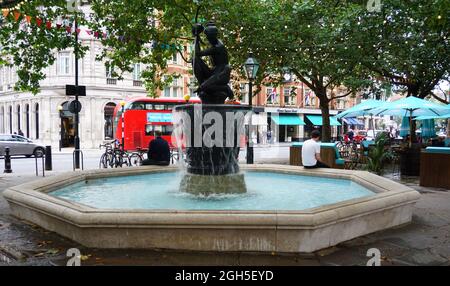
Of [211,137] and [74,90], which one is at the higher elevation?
[74,90]

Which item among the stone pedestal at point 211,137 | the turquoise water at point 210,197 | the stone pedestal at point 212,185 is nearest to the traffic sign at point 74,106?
the turquoise water at point 210,197

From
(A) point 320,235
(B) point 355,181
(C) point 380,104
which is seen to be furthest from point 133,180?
(C) point 380,104

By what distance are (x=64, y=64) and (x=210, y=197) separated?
35.6m

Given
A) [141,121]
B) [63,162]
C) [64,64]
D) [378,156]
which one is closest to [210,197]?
[378,156]

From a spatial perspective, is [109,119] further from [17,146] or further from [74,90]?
[74,90]

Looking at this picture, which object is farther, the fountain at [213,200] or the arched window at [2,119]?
the arched window at [2,119]

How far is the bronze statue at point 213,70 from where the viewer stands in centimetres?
816

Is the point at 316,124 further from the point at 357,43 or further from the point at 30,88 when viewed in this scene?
the point at 30,88

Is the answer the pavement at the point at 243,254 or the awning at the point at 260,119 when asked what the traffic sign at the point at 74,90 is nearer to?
the pavement at the point at 243,254

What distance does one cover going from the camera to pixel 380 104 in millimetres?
18062

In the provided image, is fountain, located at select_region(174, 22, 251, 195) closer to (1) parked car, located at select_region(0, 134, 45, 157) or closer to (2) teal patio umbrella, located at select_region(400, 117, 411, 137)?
(2) teal patio umbrella, located at select_region(400, 117, 411, 137)

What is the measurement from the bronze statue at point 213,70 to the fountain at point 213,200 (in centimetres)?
2

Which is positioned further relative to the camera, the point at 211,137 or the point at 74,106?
the point at 74,106

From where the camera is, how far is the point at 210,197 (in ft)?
24.3
